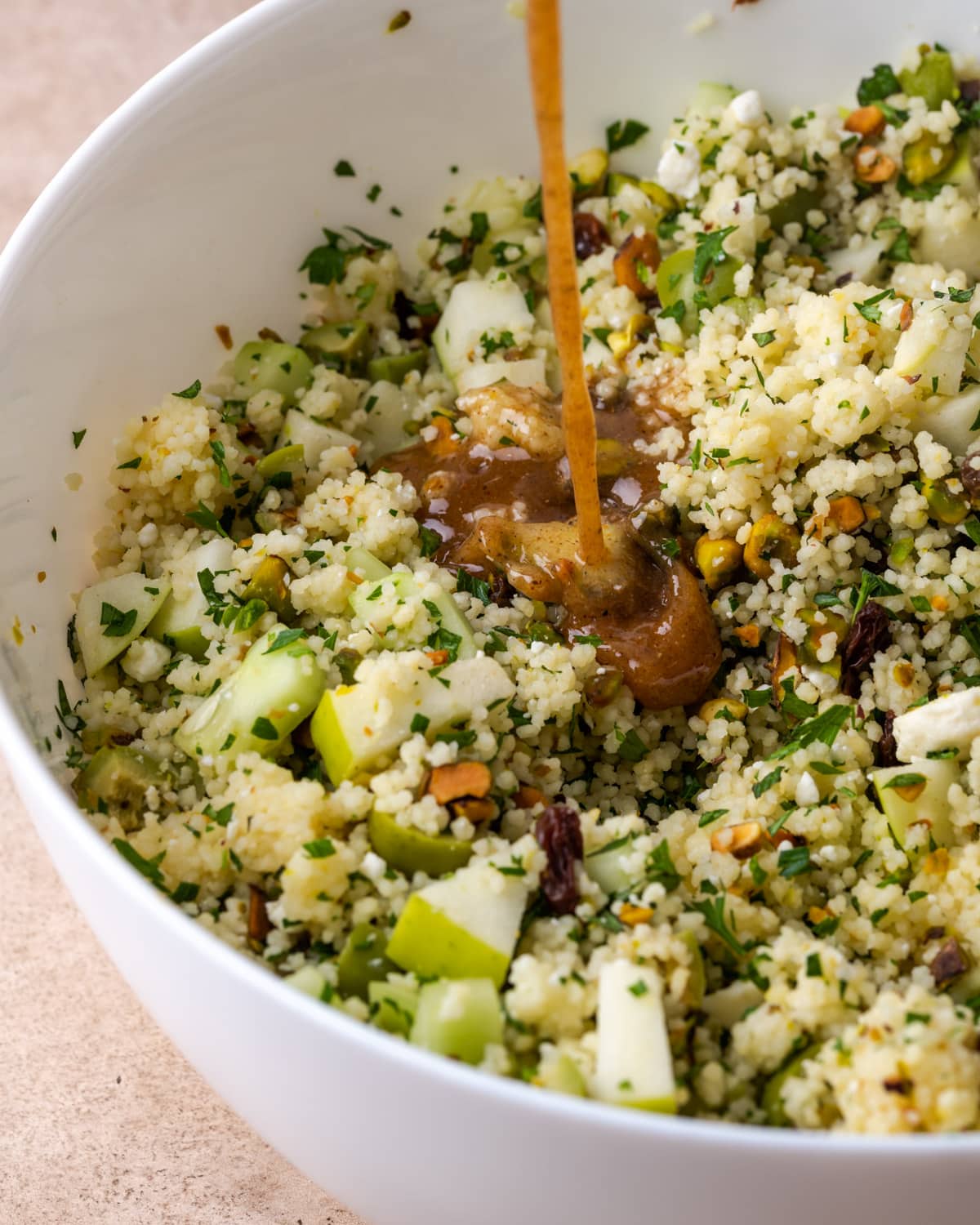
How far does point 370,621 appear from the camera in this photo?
6.41ft

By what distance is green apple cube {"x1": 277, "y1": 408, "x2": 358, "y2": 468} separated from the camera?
2295 mm

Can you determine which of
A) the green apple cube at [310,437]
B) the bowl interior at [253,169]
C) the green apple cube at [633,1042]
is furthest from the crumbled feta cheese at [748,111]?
the green apple cube at [633,1042]

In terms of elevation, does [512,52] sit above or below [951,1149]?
above

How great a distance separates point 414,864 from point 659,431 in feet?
2.81

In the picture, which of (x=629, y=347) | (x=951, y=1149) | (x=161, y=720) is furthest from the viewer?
(x=629, y=347)

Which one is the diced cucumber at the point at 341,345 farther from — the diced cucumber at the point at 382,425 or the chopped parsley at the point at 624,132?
the chopped parsley at the point at 624,132

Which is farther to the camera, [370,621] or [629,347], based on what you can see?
[629,347]

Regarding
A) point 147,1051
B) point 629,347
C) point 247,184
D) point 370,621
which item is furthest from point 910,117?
point 147,1051

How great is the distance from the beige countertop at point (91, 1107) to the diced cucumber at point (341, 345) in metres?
0.94

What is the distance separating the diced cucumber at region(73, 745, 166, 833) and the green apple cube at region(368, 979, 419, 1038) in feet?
1.46

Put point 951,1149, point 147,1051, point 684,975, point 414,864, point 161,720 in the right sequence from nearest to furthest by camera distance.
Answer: point 951,1149 → point 684,975 → point 414,864 → point 161,720 → point 147,1051

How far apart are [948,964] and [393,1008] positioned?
65 centimetres

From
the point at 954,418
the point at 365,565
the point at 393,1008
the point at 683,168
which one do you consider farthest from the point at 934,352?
the point at 393,1008

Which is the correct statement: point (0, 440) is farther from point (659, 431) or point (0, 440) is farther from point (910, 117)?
point (910, 117)
